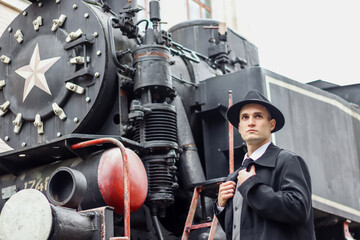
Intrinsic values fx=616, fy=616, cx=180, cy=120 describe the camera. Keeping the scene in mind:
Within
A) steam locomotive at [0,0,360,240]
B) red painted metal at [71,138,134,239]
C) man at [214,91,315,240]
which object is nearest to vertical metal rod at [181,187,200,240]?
steam locomotive at [0,0,360,240]

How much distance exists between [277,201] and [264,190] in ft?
0.29

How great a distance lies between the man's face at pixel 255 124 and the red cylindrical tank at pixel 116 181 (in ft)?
4.89

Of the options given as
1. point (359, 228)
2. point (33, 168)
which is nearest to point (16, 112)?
point (33, 168)

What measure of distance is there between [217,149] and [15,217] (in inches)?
102

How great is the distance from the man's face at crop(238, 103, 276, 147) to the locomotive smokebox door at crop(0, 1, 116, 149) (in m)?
2.11

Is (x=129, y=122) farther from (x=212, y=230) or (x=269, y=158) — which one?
(x=269, y=158)

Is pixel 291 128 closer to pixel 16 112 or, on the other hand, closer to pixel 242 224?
pixel 16 112

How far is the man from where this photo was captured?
2.62m

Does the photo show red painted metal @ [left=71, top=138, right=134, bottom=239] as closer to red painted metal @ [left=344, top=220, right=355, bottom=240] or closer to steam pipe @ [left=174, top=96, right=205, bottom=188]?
steam pipe @ [left=174, top=96, right=205, bottom=188]

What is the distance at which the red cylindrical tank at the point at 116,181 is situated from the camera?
4.18 metres

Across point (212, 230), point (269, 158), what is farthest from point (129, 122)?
point (269, 158)

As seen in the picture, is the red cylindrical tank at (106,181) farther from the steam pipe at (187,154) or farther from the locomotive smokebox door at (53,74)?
the steam pipe at (187,154)

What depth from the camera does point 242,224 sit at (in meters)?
2.73

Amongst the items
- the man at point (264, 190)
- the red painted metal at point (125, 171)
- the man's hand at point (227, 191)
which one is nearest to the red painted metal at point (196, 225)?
the red painted metal at point (125, 171)
